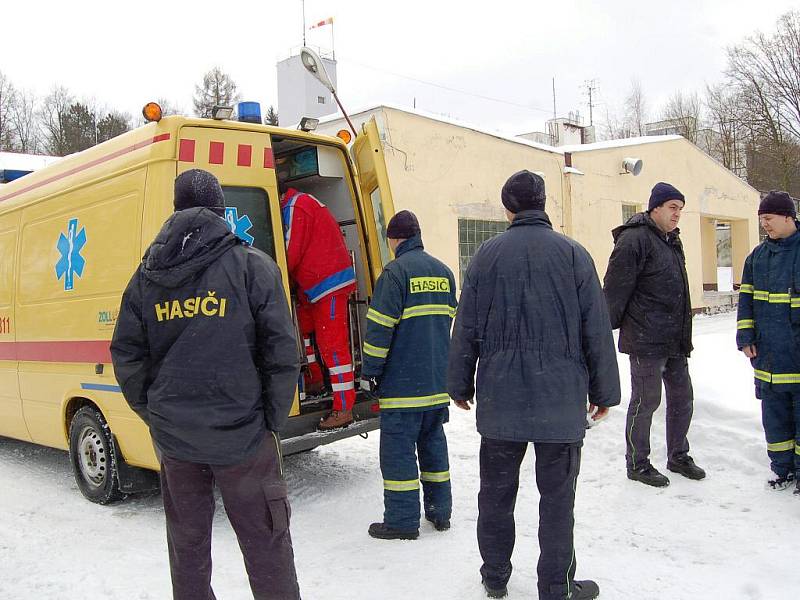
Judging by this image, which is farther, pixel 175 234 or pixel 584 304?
pixel 584 304

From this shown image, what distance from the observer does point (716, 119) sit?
33.8 m

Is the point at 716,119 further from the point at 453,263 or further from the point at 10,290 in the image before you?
the point at 10,290

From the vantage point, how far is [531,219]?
3.24 meters

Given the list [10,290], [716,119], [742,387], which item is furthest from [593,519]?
[716,119]

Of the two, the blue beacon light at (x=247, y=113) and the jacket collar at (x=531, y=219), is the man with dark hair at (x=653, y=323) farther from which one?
the blue beacon light at (x=247, y=113)

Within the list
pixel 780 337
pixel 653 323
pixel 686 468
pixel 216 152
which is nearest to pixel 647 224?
pixel 653 323

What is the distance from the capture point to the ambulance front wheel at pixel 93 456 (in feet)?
15.5

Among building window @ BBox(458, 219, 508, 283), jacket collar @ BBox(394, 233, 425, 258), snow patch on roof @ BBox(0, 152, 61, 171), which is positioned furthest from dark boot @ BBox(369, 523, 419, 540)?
building window @ BBox(458, 219, 508, 283)

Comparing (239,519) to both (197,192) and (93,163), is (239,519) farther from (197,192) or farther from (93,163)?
(93,163)

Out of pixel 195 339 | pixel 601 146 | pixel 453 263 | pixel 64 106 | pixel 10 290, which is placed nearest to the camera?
pixel 195 339

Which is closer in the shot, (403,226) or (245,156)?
(403,226)

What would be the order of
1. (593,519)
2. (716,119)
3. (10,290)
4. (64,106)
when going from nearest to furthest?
(593,519) < (10,290) < (716,119) < (64,106)

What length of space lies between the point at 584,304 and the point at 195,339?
165 cm

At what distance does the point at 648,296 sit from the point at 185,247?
3309mm
